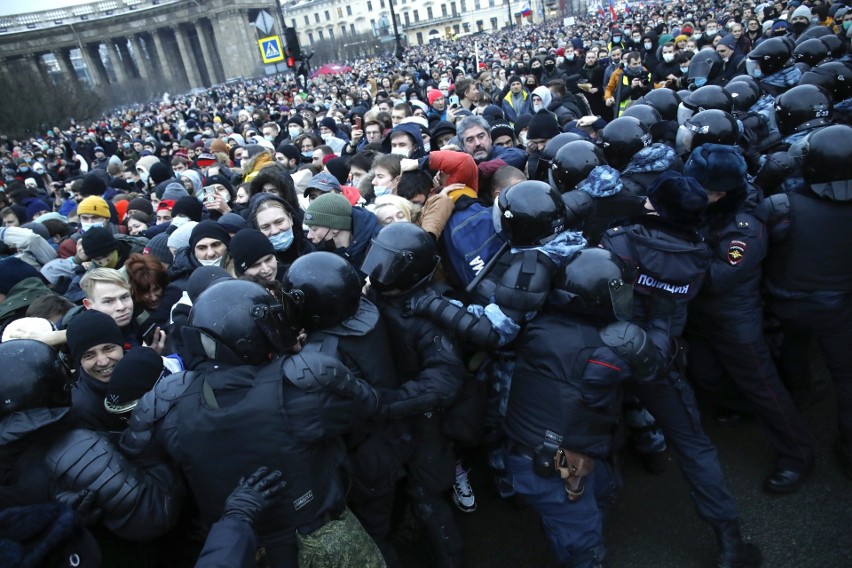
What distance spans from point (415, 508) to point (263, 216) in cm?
210

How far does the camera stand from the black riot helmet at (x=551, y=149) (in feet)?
13.3

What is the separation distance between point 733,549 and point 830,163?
6.31 feet

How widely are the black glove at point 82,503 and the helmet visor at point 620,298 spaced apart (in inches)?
78.9

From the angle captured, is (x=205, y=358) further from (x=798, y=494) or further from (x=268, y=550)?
(x=798, y=494)

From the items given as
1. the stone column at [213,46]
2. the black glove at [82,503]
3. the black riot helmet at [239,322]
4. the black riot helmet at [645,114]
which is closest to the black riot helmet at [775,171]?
the black riot helmet at [645,114]

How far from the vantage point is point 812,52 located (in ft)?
19.2

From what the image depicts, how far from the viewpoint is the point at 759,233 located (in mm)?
2762

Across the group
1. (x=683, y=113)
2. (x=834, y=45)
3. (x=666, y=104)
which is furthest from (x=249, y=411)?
(x=834, y=45)

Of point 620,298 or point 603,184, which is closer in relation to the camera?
point 620,298

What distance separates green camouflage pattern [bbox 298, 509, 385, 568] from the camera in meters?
2.08

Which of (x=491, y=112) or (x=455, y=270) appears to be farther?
(x=491, y=112)

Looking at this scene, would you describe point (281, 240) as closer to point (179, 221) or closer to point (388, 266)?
point (388, 266)

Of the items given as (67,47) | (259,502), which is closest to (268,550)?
(259,502)

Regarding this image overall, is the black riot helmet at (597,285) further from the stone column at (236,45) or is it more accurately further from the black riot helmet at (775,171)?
the stone column at (236,45)
